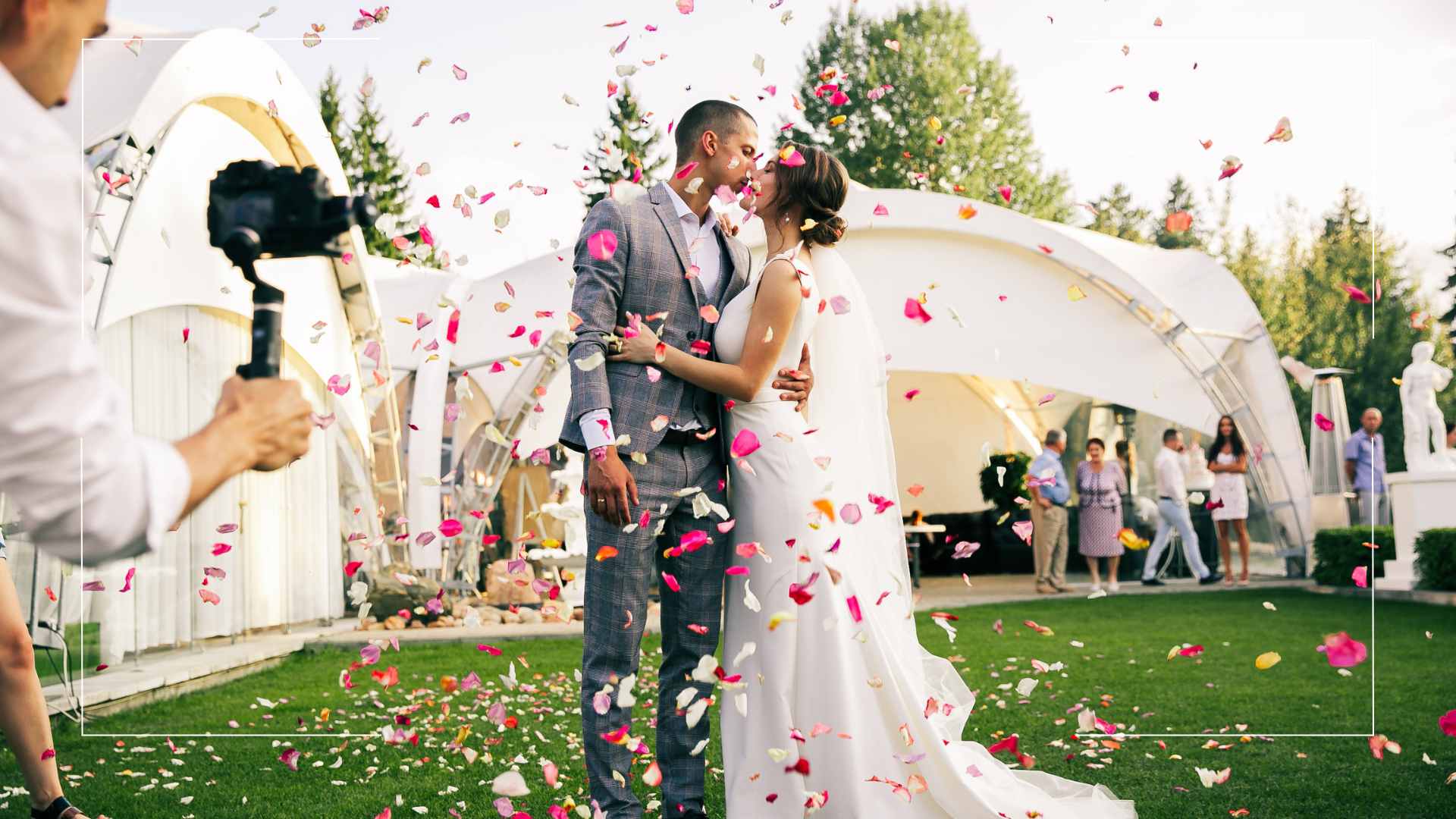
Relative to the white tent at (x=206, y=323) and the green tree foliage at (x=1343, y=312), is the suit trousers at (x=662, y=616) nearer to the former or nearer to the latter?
the white tent at (x=206, y=323)

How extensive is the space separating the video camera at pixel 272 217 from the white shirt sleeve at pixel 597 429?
1.43 metres

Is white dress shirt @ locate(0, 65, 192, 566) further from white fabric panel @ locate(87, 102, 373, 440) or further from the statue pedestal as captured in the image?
the statue pedestal

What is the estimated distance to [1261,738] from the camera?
14.9 feet

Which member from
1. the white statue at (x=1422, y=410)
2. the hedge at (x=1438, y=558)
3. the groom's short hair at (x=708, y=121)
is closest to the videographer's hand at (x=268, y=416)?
the groom's short hair at (x=708, y=121)

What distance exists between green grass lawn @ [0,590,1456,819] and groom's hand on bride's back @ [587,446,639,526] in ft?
3.64

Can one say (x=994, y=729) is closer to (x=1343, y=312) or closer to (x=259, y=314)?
(x=259, y=314)

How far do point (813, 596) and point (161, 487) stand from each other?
7.06 ft

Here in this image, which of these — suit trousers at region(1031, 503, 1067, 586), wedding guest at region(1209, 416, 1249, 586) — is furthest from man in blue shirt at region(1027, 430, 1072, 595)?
wedding guest at region(1209, 416, 1249, 586)

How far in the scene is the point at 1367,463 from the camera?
1306 cm

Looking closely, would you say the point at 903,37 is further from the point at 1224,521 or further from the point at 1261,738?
the point at 1261,738

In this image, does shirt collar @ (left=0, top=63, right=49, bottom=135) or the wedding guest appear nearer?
shirt collar @ (left=0, top=63, right=49, bottom=135)

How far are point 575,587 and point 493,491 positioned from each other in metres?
1.26

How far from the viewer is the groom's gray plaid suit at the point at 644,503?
312cm

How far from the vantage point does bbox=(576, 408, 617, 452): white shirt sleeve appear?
3.07m
